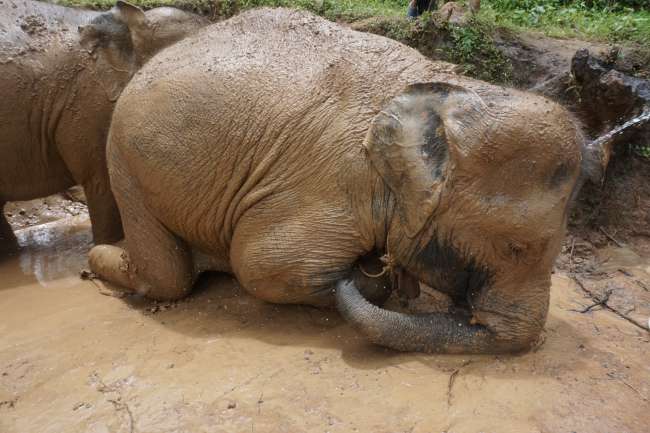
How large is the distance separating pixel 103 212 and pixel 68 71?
1.25m

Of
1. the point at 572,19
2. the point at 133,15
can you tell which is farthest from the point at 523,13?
the point at 133,15

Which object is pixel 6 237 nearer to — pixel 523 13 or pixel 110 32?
pixel 110 32

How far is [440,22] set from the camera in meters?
6.41

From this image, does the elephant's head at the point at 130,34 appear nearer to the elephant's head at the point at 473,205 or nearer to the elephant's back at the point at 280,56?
the elephant's back at the point at 280,56

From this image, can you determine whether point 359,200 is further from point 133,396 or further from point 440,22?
point 440,22

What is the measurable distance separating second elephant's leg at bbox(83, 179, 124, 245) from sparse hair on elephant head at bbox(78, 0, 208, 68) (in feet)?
3.57

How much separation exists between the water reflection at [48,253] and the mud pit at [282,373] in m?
0.68

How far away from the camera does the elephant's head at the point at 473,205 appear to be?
3301mm

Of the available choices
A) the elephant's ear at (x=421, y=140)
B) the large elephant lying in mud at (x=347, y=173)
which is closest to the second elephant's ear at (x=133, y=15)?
the large elephant lying in mud at (x=347, y=173)

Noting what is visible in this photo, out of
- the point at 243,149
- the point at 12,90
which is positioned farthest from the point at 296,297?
the point at 12,90

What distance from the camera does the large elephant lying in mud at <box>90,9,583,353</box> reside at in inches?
131

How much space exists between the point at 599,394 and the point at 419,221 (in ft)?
4.26

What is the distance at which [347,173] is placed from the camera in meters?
3.65

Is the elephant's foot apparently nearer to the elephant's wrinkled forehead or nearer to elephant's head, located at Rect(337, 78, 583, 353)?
elephant's head, located at Rect(337, 78, 583, 353)
